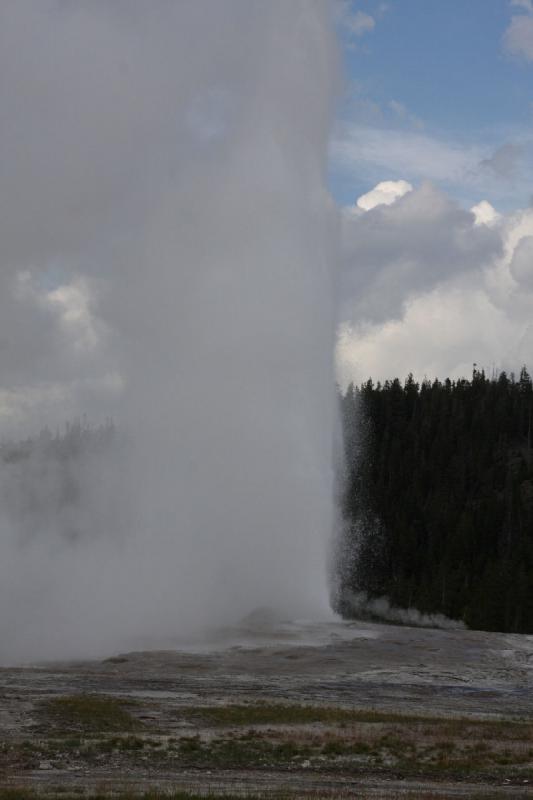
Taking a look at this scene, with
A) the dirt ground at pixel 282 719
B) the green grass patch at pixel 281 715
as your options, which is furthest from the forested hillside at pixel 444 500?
the green grass patch at pixel 281 715

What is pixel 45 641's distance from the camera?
118 feet

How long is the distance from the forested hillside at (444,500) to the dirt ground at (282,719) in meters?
47.5

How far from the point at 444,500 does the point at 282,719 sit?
8647cm

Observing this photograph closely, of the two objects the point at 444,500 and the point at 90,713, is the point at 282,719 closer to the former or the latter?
the point at 90,713

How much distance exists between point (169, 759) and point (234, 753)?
4.05 feet

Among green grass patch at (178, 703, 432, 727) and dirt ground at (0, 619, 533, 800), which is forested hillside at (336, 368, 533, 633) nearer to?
dirt ground at (0, 619, 533, 800)

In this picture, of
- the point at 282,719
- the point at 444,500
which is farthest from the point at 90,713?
the point at 444,500

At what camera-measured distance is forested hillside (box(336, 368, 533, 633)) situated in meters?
86.4

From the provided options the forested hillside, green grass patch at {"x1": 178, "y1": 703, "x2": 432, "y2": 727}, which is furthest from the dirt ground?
the forested hillside

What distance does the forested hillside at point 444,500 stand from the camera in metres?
86.4

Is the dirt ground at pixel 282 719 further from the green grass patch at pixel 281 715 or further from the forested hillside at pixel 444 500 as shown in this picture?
the forested hillside at pixel 444 500

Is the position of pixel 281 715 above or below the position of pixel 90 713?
below

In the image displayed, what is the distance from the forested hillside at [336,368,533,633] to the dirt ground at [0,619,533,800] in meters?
47.5

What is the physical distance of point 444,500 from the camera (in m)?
107
